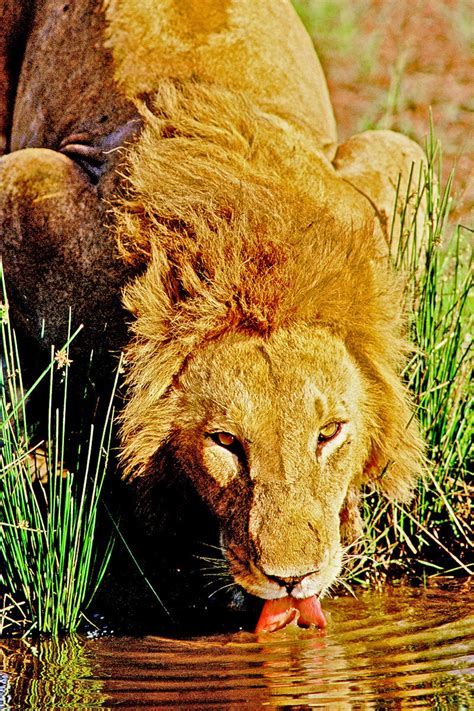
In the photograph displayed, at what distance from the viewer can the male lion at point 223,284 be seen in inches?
174

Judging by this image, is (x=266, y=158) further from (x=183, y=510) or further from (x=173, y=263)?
(x=183, y=510)

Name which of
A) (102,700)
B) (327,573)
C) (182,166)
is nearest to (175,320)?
(182,166)

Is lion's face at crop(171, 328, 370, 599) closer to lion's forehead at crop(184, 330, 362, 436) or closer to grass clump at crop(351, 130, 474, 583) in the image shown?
lion's forehead at crop(184, 330, 362, 436)

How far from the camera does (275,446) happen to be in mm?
4348

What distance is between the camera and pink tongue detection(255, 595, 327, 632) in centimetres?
452

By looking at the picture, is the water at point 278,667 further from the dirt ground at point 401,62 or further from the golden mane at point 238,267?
the dirt ground at point 401,62

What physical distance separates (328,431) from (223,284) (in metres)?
0.59

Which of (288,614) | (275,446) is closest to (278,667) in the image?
(288,614)

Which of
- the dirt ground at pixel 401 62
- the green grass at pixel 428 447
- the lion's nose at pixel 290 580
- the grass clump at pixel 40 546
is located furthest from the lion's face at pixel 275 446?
the dirt ground at pixel 401 62

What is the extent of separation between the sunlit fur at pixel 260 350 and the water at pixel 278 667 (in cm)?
27

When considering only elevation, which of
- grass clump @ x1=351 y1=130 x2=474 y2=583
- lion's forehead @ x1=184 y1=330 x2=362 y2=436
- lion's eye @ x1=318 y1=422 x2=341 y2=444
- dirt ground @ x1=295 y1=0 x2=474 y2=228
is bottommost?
dirt ground @ x1=295 y1=0 x2=474 y2=228

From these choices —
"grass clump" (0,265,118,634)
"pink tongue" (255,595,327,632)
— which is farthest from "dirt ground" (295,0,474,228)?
"pink tongue" (255,595,327,632)

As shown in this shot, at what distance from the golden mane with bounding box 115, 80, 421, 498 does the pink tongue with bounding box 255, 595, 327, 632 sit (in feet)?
2.19

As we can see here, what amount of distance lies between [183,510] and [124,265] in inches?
35.7
